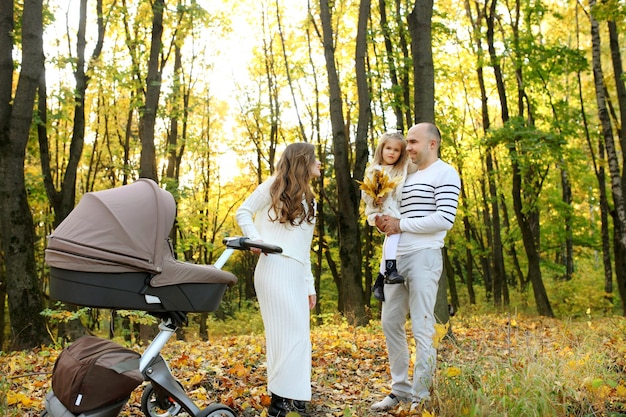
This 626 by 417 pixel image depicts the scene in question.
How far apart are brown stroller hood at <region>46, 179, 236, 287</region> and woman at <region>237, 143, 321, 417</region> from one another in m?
0.95

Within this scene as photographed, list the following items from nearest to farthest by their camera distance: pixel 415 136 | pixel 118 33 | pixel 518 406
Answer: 1. pixel 518 406
2. pixel 415 136
3. pixel 118 33

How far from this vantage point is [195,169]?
25781mm

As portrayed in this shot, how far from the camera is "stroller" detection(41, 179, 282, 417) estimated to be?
10.7 ft

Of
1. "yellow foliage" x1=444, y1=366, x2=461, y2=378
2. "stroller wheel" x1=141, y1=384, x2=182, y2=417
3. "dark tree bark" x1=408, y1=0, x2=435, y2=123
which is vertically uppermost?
"dark tree bark" x1=408, y1=0, x2=435, y2=123

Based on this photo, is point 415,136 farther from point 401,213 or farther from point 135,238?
point 135,238

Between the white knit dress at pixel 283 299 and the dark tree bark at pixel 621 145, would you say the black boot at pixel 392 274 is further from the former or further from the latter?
the dark tree bark at pixel 621 145

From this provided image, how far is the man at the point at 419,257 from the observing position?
4.64m

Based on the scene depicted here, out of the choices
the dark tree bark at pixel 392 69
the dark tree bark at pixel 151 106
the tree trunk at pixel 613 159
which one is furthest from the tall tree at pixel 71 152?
the tree trunk at pixel 613 159

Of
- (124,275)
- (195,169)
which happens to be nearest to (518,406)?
(124,275)

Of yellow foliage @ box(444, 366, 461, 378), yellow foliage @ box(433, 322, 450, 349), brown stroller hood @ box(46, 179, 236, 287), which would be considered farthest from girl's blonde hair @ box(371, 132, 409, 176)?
brown stroller hood @ box(46, 179, 236, 287)

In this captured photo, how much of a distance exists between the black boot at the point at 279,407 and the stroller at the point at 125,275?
2.98 feet

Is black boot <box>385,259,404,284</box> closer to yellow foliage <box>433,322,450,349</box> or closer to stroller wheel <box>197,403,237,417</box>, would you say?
yellow foliage <box>433,322,450,349</box>

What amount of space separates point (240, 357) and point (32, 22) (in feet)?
21.1

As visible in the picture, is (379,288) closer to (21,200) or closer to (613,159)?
(21,200)
